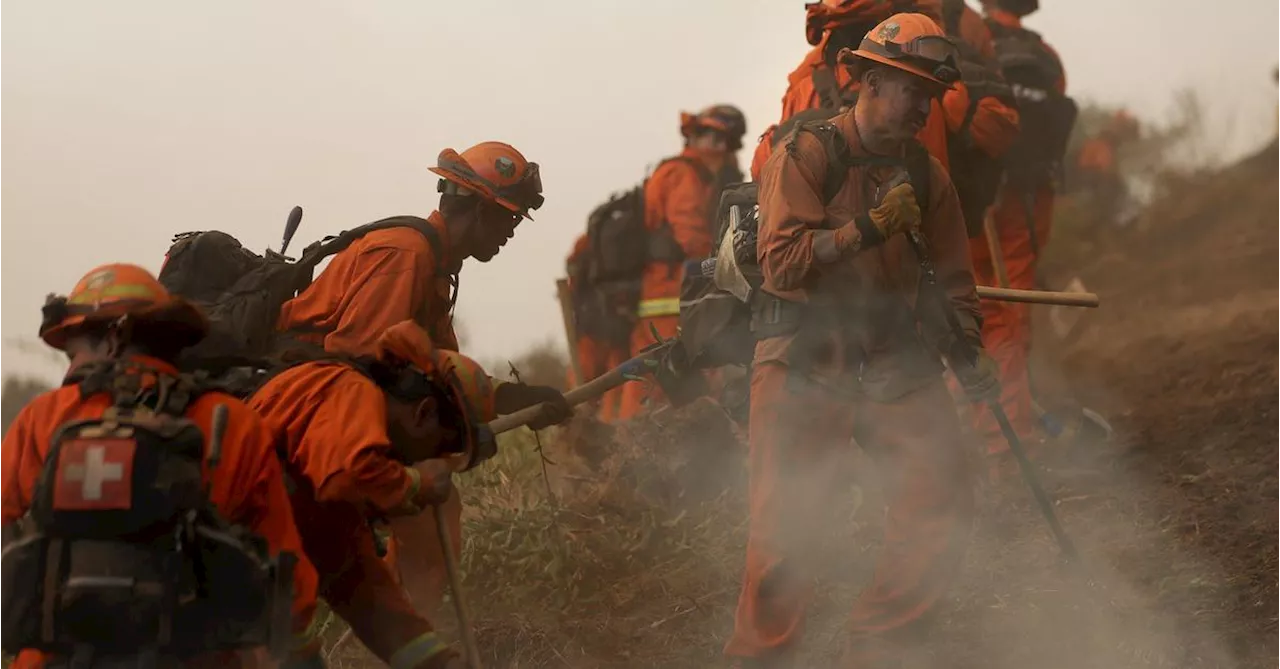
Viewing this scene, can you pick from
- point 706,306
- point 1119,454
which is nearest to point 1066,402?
point 1119,454

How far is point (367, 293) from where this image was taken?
17.9 ft

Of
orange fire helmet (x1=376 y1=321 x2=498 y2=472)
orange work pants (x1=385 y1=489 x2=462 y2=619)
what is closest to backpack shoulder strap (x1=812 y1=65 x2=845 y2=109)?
orange work pants (x1=385 y1=489 x2=462 y2=619)

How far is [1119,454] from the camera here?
8.46 meters

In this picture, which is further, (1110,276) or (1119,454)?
(1110,276)

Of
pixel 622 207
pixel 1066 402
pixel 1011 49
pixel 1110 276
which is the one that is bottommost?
pixel 1110 276

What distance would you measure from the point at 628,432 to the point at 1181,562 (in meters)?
3.08

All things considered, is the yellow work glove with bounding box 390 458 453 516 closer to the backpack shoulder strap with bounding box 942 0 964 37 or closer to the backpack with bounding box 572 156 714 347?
the backpack shoulder strap with bounding box 942 0 964 37

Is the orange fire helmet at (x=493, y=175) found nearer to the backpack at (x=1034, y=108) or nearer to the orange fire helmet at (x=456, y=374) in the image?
the orange fire helmet at (x=456, y=374)

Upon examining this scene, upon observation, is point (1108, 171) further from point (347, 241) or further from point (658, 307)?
point (347, 241)

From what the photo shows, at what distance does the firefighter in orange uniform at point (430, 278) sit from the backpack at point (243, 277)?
0.19 feet

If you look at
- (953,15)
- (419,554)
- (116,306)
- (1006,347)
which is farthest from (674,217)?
(116,306)

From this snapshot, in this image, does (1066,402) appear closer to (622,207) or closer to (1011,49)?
(1011,49)

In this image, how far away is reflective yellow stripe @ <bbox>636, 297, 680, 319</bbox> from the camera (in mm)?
10875

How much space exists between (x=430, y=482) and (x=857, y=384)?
1.69 metres
